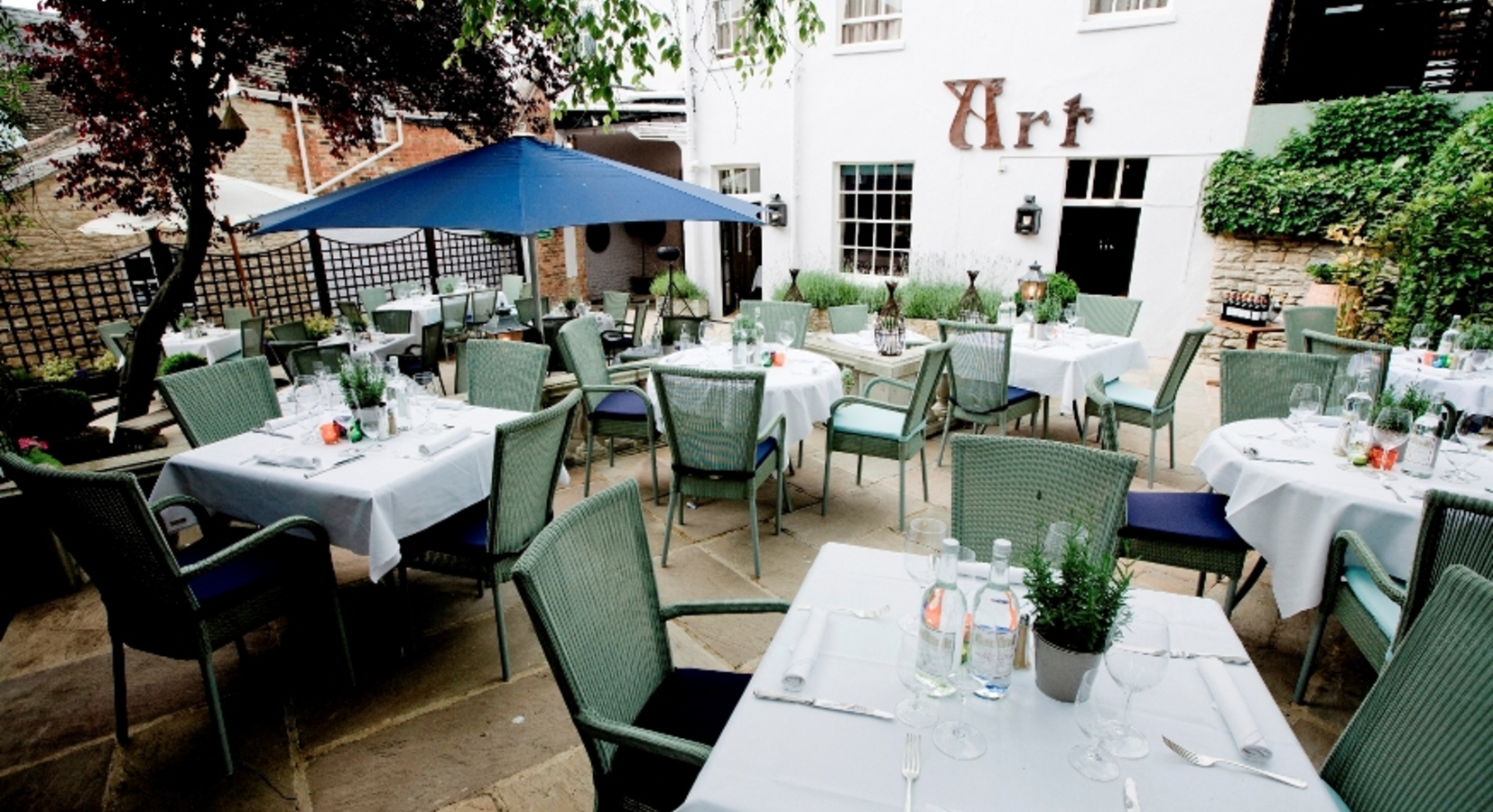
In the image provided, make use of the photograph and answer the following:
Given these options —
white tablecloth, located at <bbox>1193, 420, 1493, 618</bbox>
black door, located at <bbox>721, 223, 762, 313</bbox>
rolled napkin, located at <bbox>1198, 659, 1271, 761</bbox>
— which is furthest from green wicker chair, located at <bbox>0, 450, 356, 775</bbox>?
black door, located at <bbox>721, 223, 762, 313</bbox>

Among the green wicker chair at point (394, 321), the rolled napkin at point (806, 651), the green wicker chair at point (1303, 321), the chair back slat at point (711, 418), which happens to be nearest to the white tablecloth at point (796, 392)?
the chair back slat at point (711, 418)

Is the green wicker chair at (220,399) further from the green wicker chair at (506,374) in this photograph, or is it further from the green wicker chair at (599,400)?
the green wicker chair at (599,400)

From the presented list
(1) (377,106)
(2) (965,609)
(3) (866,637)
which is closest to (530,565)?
(3) (866,637)

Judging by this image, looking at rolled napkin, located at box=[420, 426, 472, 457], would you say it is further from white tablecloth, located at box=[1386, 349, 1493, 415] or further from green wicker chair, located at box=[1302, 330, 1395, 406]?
white tablecloth, located at box=[1386, 349, 1493, 415]

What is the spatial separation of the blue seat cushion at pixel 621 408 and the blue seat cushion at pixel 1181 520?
255 cm

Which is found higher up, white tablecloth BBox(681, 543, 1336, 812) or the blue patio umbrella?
the blue patio umbrella

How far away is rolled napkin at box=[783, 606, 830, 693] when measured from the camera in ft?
4.59

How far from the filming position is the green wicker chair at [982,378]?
14.2ft

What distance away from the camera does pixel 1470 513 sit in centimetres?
180

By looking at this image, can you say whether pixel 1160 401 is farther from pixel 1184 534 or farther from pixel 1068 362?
pixel 1184 534

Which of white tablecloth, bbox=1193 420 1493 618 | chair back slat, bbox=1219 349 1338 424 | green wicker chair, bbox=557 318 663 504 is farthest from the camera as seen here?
green wicker chair, bbox=557 318 663 504

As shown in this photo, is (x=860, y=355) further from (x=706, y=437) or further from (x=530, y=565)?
(x=530, y=565)

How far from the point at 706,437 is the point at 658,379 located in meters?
0.35

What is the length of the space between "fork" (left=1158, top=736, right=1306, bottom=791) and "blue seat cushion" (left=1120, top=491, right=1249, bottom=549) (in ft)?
4.73
